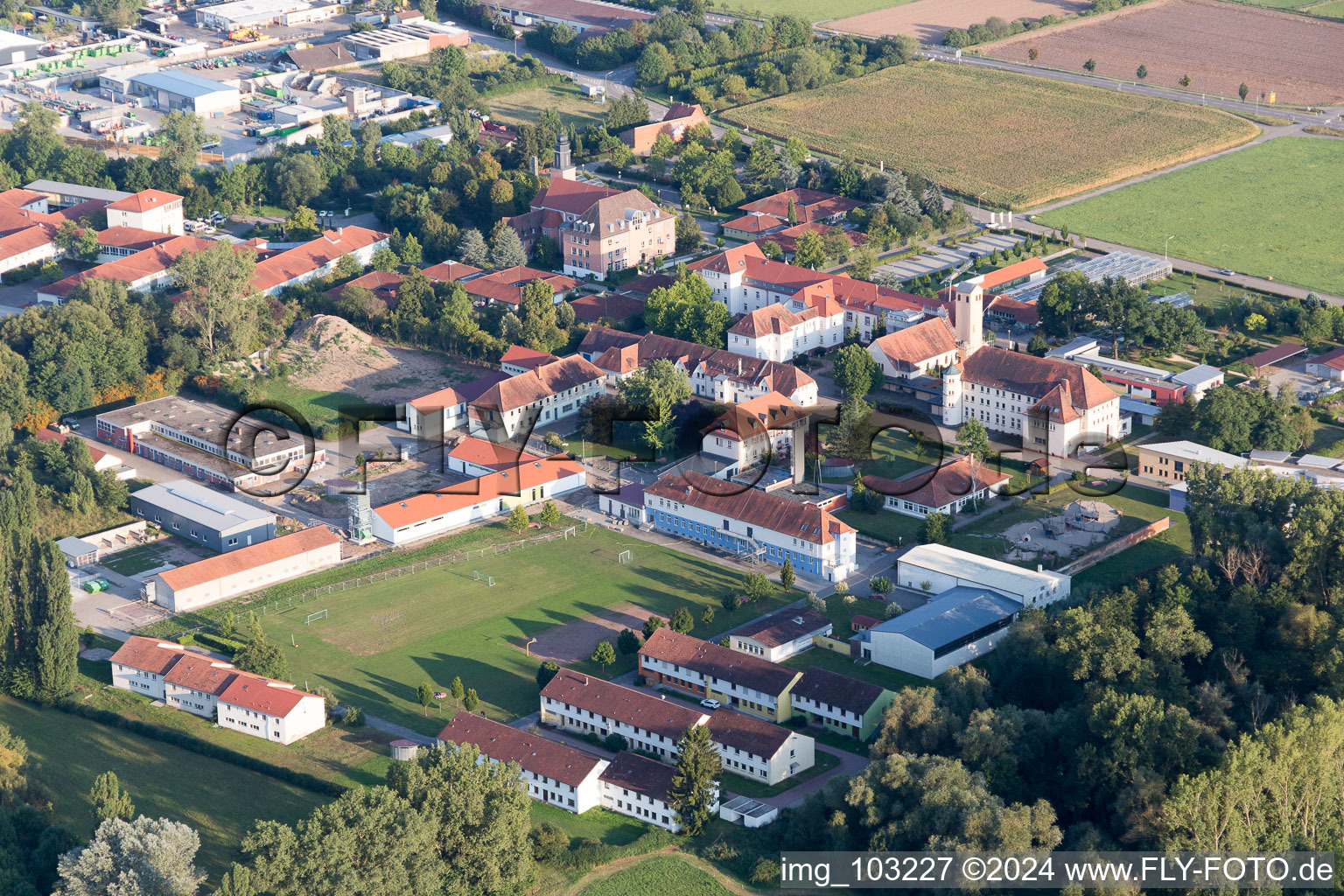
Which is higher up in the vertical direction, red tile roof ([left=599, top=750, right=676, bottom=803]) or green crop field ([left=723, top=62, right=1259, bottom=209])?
green crop field ([left=723, top=62, right=1259, bottom=209])

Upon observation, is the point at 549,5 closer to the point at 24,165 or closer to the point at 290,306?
the point at 24,165

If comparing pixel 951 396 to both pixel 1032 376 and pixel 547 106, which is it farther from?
pixel 547 106

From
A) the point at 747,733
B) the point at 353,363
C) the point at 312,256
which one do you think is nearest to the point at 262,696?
the point at 747,733

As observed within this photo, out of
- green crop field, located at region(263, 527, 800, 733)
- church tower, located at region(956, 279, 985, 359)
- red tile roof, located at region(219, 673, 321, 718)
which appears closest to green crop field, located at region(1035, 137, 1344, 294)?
church tower, located at region(956, 279, 985, 359)

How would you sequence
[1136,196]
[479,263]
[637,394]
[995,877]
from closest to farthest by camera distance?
1. [995,877]
2. [637,394]
3. [479,263]
4. [1136,196]

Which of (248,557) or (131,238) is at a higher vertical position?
(131,238)

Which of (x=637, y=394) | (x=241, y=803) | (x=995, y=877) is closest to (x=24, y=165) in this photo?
(x=637, y=394)

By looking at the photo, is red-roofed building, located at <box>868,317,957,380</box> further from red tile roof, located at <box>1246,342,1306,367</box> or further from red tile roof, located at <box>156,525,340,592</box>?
red tile roof, located at <box>156,525,340,592</box>
